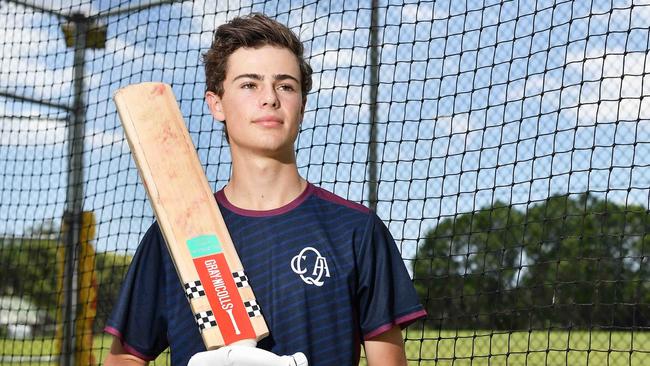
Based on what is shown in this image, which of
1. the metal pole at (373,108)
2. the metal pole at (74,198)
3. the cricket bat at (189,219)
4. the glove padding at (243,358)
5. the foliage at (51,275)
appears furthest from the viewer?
the foliage at (51,275)

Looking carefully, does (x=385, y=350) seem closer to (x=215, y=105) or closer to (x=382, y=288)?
(x=382, y=288)

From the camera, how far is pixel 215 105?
5.31ft

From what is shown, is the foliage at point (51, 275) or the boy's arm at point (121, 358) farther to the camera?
the foliage at point (51, 275)

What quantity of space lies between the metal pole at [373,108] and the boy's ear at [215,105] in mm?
2064

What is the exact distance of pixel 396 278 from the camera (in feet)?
4.95

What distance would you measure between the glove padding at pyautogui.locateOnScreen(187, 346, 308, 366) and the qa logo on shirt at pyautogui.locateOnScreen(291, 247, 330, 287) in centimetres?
12

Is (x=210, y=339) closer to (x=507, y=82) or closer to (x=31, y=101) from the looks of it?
(x=507, y=82)

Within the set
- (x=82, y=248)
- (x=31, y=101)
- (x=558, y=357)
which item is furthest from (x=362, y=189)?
(x=558, y=357)

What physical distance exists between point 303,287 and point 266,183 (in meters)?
0.18

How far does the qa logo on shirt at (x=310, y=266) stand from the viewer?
1479mm

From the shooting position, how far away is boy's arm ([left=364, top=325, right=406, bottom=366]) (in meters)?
1.48

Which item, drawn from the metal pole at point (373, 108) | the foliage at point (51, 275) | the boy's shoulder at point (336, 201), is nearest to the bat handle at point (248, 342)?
the boy's shoulder at point (336, 201)

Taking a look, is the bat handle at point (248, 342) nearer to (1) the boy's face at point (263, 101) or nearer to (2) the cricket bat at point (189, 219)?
(2) the cricket bat at point (189, 219)

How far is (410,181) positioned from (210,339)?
2026 mm
